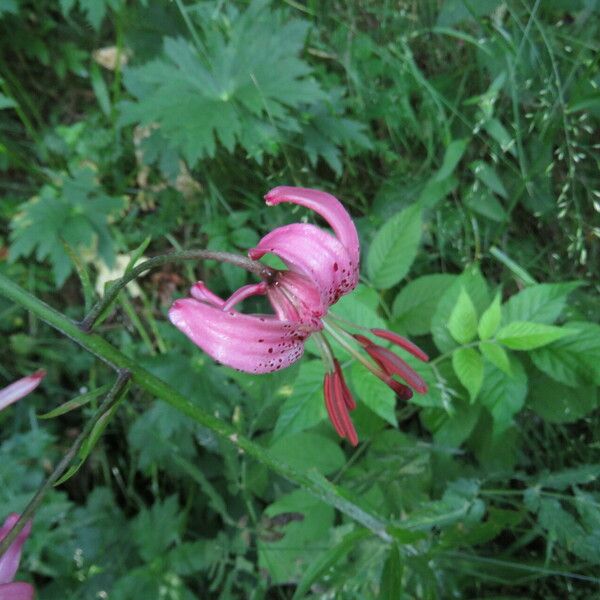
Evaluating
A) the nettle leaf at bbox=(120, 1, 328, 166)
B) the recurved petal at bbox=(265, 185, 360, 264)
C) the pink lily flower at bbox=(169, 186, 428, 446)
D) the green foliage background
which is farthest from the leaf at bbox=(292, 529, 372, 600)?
the nettle leaf at bbox=(120, 1, 328, 166)

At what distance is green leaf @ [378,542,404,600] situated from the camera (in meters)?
0.86

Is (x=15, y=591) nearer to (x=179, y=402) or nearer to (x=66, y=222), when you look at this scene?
(x=179, y=402)

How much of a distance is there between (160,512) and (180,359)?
0.36m

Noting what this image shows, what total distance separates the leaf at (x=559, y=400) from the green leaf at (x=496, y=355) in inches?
7.6

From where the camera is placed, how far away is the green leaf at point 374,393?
3.38ft

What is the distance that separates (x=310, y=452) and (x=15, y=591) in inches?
24.6

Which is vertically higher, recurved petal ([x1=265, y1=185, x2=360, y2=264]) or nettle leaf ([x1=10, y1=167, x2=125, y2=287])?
recurved petal ([x1=265, y1=185, x2=360, y2=264])

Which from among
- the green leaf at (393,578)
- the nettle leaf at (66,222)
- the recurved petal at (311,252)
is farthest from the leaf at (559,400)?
the nettle leaf at (66,222)

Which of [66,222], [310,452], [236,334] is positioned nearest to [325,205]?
[236,334]

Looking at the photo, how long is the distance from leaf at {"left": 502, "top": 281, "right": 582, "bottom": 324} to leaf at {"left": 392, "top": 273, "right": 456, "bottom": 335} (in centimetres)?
15

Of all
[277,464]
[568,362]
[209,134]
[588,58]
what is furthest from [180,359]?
[588,58]

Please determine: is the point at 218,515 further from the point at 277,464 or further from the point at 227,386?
the point at 277,464

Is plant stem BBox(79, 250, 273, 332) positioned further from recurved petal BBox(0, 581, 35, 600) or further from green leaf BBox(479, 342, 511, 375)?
green leaf BBox(479, 342, 511, 375)

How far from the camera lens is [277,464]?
0.82 m
